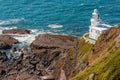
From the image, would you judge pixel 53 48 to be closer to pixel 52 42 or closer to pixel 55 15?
pixel 52 42

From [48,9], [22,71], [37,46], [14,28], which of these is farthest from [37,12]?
[22,71]

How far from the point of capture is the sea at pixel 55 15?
143750 millimetres

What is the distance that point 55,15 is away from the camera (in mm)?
159250

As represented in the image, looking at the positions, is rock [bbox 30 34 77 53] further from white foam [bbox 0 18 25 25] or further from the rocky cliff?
white foam [bbox 0 18 25 25]

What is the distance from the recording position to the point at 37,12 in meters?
166

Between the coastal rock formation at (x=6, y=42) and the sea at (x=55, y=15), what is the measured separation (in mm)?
4624

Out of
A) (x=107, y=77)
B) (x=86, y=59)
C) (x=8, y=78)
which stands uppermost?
(x=107, y=77)

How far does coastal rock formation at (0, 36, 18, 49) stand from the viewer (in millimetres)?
129125

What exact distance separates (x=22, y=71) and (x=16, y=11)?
64.5m

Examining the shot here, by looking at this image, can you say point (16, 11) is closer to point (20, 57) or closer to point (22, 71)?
point (20, 57)

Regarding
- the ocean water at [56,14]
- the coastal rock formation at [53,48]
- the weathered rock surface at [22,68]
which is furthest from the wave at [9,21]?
the weathered rock surface at [22,68]

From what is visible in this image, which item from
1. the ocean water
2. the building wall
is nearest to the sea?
the ocean water

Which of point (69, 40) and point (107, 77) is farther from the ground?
point (107, 77)

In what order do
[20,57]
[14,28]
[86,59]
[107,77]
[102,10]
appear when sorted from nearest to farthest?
1. [107,77]
2. [86,59]
3. [20,57]
4. [14,28]
5. [102,10]
